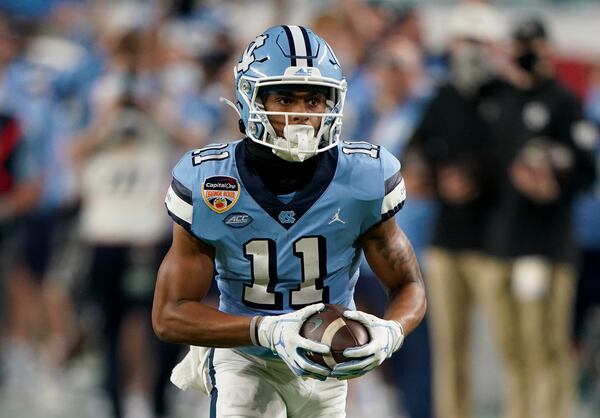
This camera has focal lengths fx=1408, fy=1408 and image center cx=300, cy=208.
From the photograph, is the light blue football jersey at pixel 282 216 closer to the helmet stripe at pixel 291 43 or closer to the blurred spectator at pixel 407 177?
the helmet stripe at pixel 291 43

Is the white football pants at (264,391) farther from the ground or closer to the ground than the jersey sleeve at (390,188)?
closer to the ground

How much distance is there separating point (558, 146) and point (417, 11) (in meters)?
2.08

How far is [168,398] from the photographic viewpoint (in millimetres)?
7066

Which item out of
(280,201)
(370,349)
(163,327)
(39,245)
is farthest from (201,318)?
(39,245)

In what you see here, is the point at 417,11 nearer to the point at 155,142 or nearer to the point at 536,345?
the point at 155,142

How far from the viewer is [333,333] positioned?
333cm

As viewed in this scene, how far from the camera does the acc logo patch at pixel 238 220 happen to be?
3.66 m

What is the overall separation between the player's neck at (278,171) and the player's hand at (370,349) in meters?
0.47

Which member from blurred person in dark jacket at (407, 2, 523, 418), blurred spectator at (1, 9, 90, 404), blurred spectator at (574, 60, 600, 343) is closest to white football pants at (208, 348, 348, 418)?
blurred person in dark jacket at (407, 2, 523, 418)

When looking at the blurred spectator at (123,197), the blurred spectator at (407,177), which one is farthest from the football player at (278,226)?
the blurred spectator at (123,197)

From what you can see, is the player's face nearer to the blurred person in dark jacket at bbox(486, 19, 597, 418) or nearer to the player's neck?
the player's neck

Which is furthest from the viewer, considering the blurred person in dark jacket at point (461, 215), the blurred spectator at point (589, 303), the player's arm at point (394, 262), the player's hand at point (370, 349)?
the blurred spectator at point (589, 303)

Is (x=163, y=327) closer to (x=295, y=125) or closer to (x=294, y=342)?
(x=294, y=342)

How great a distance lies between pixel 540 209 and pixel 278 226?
9.35 feet
